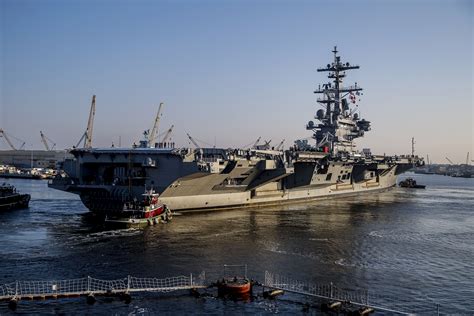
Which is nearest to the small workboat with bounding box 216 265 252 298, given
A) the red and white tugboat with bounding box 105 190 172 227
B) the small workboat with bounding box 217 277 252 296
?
the small workboat with bounding box 217 277 252 296

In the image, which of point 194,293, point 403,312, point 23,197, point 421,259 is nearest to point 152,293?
point 194,293

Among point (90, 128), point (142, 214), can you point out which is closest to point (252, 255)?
point (142, 214)

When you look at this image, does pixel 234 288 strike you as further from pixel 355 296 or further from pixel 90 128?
pixel 90 128

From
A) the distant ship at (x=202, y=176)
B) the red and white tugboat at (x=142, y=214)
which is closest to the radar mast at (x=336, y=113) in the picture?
the distant ship at (x=202, y=176)

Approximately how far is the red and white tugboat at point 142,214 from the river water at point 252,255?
3.26 feet

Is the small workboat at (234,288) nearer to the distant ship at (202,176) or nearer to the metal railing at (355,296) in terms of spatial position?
the metal railing at (355,296)

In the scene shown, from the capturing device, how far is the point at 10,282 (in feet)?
48.9

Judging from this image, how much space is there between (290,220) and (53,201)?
2221cm

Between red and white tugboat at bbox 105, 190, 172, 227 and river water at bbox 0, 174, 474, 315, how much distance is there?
39.2 inches

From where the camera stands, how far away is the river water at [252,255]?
44.1ft

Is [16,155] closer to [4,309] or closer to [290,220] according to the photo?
[290,220]

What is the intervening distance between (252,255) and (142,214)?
859 cm

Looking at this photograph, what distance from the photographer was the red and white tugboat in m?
25.8

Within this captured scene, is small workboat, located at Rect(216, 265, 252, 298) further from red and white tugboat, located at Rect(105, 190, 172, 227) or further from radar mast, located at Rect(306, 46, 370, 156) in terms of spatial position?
radar mast, located at Rect(306, 46, 370, 156)
